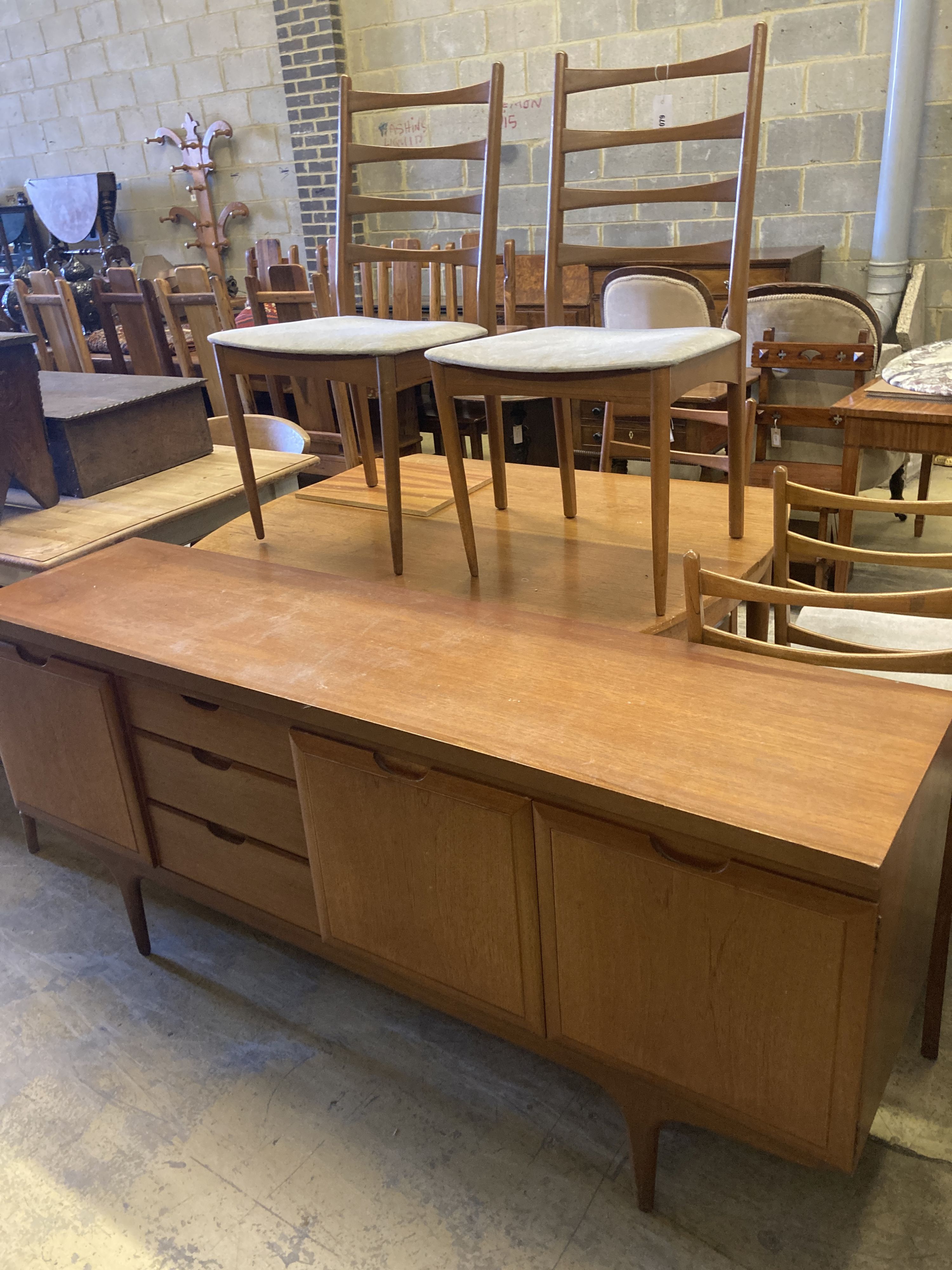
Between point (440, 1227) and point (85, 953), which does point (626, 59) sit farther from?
point (440, 1227)

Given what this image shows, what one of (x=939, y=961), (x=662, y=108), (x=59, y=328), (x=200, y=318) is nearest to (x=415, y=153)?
(x=200, y=318)

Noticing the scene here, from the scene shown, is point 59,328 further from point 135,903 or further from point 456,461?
point 135,903

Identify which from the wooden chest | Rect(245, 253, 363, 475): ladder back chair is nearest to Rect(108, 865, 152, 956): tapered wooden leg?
the wooden chest

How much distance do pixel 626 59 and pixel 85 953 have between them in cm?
447

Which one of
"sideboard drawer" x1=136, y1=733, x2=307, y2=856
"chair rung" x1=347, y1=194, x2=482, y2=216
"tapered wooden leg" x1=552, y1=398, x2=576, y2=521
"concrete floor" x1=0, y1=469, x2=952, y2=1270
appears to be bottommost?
"concrete floor" x1=0, y1=469, x2=952, y2=1270

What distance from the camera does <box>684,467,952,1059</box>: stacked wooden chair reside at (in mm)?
1126

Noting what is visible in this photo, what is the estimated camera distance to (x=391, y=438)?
1.64m

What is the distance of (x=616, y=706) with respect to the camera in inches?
45.4

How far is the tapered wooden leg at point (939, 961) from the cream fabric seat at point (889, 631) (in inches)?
11.5

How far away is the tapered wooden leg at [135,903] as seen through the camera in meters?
1.63

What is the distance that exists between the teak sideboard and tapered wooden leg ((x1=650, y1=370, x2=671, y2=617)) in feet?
0.67

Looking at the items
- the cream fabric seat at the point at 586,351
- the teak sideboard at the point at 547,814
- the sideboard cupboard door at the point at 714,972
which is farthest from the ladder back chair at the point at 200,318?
the sideboard cupboard door at the point at 714,972

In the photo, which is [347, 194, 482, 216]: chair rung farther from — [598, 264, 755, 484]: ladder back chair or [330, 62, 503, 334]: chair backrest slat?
[598, 264, 755, 484]: ladder back chair

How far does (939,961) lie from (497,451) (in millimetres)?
1237
